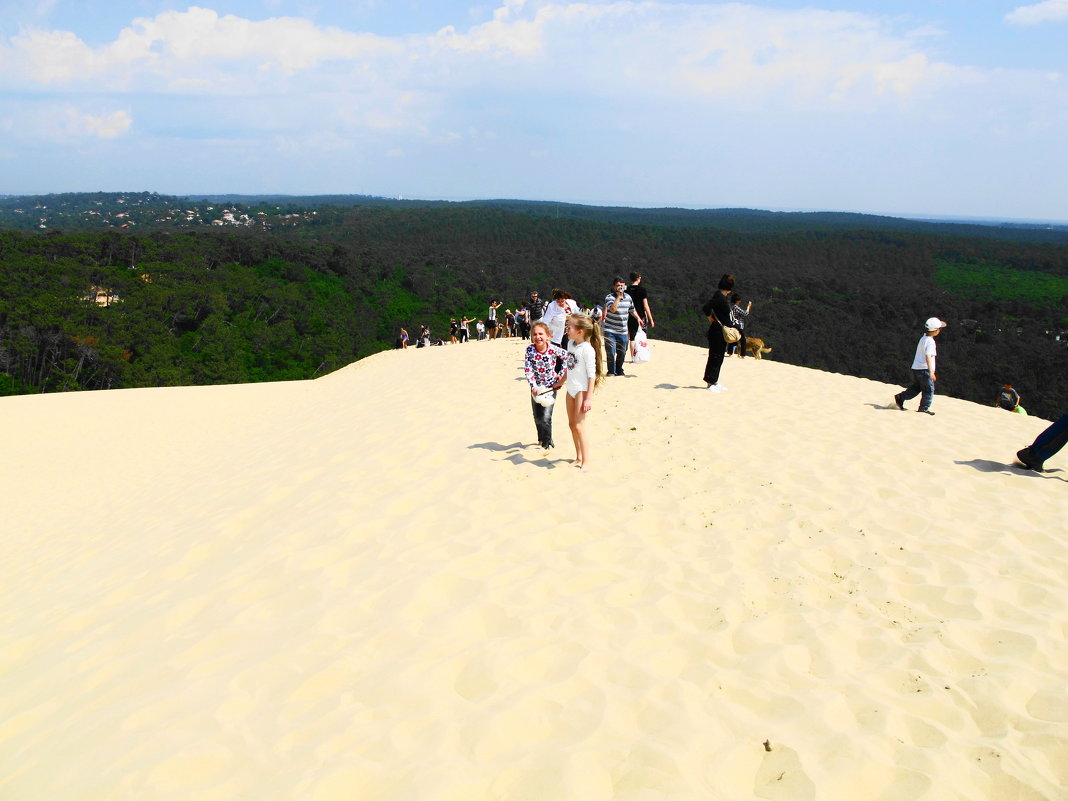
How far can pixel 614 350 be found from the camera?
11.2m

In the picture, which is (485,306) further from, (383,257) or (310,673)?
(310,673)

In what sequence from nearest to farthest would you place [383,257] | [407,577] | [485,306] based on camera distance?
[407,577]
[485,306]
[383,257]

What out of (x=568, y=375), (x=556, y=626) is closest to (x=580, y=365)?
(x=568, y=375)

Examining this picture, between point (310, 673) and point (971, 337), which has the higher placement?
point (310, 673)

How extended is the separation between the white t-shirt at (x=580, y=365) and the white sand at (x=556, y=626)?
885 mm

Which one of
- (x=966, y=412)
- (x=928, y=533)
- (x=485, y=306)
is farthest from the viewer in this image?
(x=485, y=306)

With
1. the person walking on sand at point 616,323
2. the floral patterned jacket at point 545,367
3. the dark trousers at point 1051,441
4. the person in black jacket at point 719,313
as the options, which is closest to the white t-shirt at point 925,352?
the person in black jacket at point 719,313

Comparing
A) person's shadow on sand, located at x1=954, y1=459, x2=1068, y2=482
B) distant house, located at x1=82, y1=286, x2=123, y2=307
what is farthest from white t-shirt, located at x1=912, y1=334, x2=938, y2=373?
distant house, located at x1=82, y1=286, x2=123, y2=307

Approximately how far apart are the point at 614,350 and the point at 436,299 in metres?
63.2

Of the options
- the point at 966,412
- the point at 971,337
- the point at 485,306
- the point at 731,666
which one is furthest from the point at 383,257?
the point at 731,666

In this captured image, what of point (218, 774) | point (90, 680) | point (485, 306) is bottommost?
point (485, 306)

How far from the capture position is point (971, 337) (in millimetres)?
51594

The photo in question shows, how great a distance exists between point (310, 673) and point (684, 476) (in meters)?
4.00

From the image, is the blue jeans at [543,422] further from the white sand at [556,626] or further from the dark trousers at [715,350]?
the dark trousers at [715,350]
